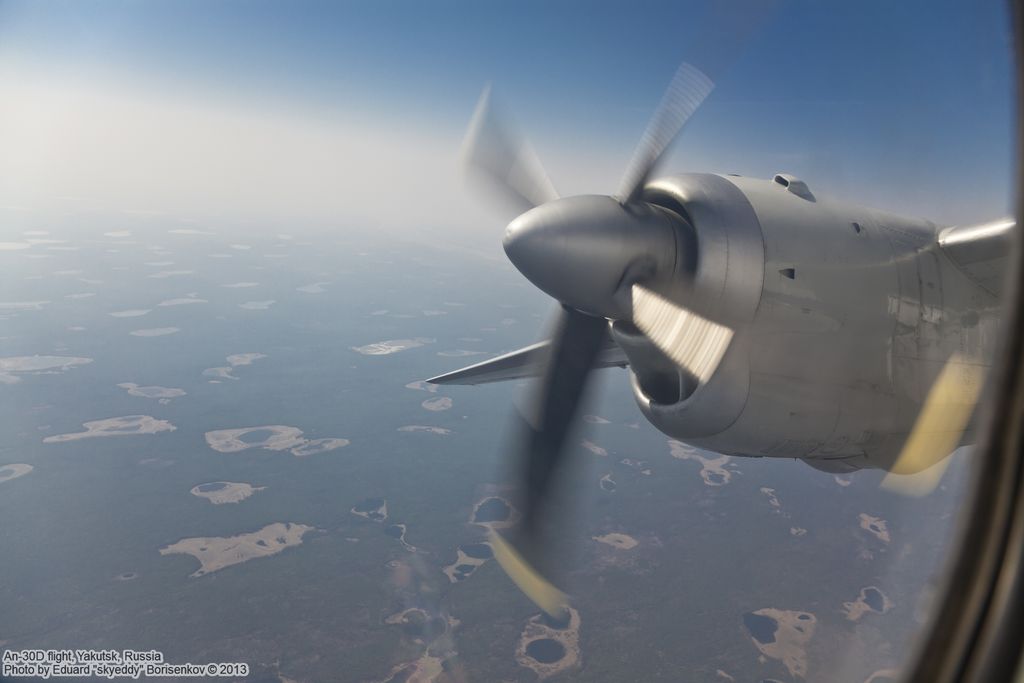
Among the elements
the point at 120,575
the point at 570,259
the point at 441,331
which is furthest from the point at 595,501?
the point at 441,331

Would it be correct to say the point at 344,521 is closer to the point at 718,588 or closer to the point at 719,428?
the point at 718,588

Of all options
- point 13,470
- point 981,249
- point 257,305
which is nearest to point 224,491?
point 13,470

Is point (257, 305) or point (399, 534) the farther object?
point (257, 305)

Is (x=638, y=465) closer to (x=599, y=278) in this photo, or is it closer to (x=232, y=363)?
(x=599, y=278)

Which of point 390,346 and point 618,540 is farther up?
point 618,540

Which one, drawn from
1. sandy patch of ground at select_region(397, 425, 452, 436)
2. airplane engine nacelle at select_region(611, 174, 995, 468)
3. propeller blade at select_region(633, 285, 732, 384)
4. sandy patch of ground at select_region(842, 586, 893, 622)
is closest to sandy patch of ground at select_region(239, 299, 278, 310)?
sandy patch of ground at select_region(397, 425, 452, 436)

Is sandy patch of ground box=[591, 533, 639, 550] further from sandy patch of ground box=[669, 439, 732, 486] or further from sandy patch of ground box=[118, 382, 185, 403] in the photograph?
sandy patch of ground box=[118, 382, 185, 403]
